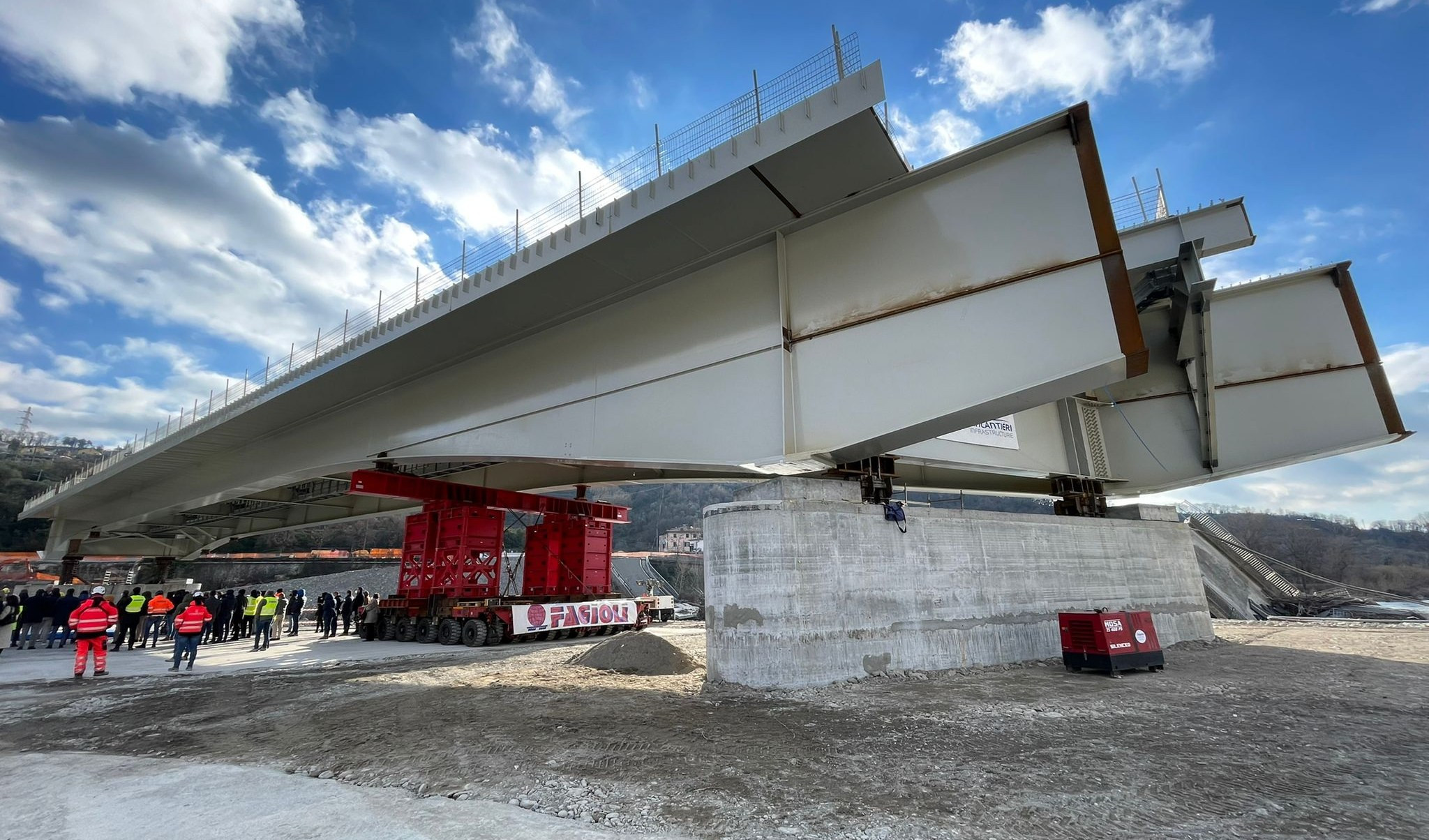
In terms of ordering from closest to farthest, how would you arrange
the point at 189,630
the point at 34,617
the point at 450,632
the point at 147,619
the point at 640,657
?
1. the point at 640,657
2. the point at 189,630
3. the point at 34,617
4. the point at 450,632
5. the point at 147,619

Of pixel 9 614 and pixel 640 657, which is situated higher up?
pixel 9 614

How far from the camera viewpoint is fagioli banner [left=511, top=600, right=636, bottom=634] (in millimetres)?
16531

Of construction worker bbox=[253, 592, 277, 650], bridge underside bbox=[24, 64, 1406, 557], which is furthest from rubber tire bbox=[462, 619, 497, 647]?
construction worker bbox=[253, 592, 277, 650]

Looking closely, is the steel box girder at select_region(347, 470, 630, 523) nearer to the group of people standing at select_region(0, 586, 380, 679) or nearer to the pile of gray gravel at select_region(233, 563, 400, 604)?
the group of people standing at select_region(0, 586, 380, 679)

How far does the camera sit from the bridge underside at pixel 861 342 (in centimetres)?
738

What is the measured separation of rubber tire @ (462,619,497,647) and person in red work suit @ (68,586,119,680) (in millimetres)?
6974

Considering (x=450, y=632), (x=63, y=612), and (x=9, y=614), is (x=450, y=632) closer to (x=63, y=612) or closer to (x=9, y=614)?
(x=9, y=614)

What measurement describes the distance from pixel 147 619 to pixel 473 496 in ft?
32.5

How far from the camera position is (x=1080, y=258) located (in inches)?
279

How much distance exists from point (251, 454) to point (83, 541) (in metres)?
25.2

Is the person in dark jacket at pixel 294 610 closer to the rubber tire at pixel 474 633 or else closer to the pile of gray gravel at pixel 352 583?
the rubber tire at pixel 474 633

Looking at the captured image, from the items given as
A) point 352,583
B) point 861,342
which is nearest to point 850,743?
point 861,342

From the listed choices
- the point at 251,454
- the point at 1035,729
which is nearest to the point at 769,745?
the point at 1035,729

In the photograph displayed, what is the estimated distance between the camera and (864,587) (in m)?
9.44
